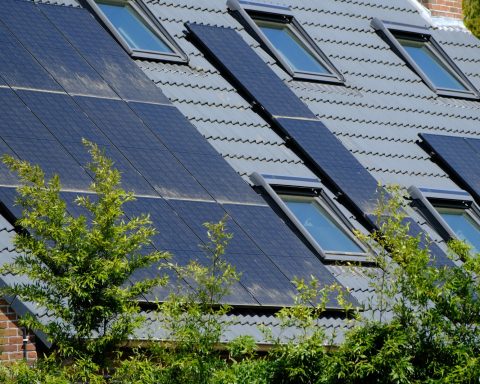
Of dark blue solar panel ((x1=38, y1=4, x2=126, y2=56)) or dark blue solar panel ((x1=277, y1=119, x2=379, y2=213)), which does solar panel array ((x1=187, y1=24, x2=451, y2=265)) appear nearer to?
dark blue solar panel ((x1=277, y1=119, x2=379, y2=213))

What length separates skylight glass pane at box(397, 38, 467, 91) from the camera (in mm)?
24703

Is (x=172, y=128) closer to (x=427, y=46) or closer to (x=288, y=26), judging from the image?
(x=288, y=26)

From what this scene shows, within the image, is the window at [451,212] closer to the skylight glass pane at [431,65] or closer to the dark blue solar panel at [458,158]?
the dark blue solar panel at [458,158]

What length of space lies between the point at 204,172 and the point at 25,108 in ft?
7.93

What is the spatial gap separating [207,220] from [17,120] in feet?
8.21

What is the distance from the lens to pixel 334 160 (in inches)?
821

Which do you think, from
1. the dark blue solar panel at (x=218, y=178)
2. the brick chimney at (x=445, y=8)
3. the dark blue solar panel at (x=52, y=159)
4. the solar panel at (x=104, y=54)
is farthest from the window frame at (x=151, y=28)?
the brick chimney at (x=445, y=8)

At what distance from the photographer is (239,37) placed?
22469 millimetres

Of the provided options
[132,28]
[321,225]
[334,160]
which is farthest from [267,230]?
[132,28]

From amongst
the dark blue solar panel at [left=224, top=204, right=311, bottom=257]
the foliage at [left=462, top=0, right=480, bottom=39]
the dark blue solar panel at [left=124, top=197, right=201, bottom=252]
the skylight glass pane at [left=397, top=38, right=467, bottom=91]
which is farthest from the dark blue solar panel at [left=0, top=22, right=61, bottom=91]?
the foliage at [left=462, top=0, right=480, bottom=39]

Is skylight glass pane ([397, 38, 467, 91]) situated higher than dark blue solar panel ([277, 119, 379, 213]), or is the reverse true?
skylight glass pane ([397, 38, 467, 91])

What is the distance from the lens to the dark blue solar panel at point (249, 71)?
21.3m

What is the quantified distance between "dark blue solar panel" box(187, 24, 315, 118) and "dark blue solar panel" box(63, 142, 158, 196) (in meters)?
3.50

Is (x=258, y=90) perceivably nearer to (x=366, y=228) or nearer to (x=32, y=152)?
(x=366, y=228)
